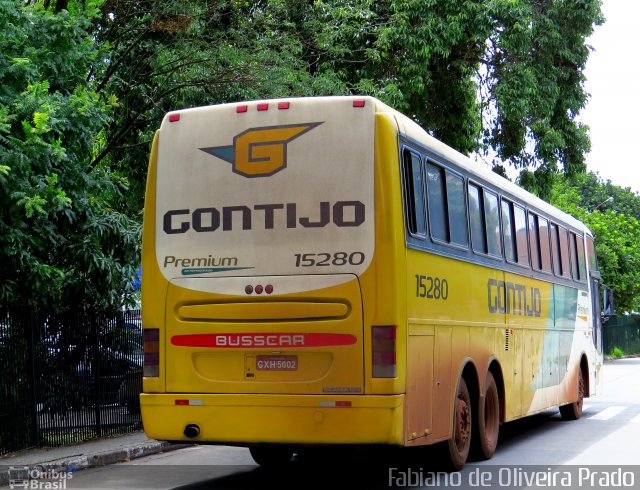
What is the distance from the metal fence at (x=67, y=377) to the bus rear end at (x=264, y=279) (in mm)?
3537

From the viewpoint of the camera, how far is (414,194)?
32.0ft

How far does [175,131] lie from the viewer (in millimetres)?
10070

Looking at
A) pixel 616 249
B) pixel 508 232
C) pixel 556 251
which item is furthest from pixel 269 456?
pixel 616 249

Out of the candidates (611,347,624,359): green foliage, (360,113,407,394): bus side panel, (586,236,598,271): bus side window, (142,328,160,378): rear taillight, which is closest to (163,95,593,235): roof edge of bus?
(360,113,407,394): bus side panel

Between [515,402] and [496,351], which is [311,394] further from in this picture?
[515,402]

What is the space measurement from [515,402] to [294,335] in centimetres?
510

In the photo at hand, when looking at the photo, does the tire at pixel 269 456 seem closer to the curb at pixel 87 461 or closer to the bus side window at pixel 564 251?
the curb at pixel 87 461

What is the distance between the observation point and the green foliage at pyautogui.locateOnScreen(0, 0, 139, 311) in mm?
11312

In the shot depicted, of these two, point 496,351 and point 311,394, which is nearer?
point 311,394

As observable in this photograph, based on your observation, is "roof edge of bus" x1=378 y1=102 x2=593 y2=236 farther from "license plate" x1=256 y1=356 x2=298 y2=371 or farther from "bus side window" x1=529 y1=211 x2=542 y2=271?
"license plate" x1=256 y1=356 x2=298 y2=371

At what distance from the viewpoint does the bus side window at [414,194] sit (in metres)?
9.55

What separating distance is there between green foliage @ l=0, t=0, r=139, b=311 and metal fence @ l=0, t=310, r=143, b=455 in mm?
344

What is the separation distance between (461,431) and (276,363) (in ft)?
9.10

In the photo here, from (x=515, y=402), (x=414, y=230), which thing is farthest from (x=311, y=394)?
(x=515, y=402)
